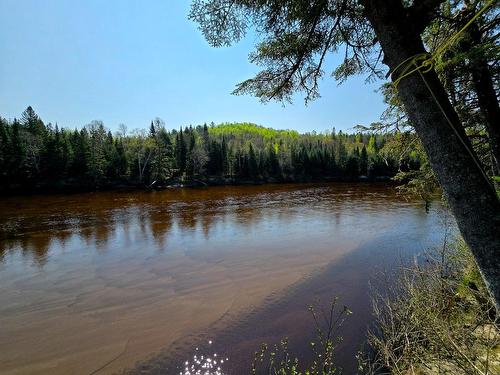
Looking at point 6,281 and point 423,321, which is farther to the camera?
point 6,281

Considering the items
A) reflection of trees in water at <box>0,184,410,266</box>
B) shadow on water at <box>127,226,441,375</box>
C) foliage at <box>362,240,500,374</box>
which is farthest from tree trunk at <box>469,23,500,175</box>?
reflection of trees in water at <box>0,184,410,266</box>

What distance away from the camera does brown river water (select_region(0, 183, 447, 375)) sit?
7484 millimetres

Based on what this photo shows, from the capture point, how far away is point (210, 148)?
3031 inches

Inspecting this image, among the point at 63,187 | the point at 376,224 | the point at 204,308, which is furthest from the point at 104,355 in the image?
the point at 63,187

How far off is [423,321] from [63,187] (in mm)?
58383

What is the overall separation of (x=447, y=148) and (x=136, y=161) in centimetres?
6531

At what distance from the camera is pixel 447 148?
2.06 m

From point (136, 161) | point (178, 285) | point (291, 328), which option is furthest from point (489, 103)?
point (136, 161)

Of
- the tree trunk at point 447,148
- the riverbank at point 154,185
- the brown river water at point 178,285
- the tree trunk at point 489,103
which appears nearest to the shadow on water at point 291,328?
the brown river water at point 178,285

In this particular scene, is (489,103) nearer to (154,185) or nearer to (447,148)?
(447,148)

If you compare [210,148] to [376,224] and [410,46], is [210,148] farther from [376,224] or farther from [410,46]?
[410,46]

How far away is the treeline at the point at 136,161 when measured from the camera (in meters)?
51.2

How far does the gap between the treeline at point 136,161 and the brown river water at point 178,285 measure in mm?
24904

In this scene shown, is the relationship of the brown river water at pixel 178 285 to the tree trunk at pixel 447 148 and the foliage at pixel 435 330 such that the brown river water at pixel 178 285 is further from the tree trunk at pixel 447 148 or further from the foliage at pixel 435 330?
the tree trunk at pixel 447 148
